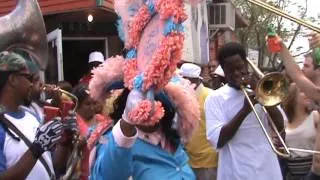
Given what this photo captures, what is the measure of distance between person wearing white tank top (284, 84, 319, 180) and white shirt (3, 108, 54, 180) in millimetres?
3084

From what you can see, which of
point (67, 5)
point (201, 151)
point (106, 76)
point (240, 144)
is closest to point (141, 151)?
point (106, 76)

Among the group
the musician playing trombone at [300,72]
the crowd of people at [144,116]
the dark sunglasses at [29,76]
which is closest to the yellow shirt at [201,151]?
the crowd of people at [144,116]

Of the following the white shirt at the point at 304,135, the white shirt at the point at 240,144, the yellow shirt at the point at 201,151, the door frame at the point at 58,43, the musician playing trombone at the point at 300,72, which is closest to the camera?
the musician playing trombone at the point at 300,72

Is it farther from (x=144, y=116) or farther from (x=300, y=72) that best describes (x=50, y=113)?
(x=300, y=72)

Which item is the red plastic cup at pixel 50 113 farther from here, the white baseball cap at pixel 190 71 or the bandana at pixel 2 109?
the white baseball cap at pixel 190 71

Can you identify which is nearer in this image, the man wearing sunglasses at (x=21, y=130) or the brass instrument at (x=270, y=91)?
the man wearing sunglasses at (x=21, y=130)

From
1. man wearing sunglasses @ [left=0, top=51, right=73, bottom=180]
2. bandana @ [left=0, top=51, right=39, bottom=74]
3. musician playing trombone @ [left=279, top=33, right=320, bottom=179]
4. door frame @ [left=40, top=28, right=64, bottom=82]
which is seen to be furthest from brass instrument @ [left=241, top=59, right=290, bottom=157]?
door frame @ [left=40, top=28, right=64, bottom=82]

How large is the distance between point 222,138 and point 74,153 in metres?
1.40

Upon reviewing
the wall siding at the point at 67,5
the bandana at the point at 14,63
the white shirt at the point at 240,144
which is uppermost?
the wall siding at the point at 67,5

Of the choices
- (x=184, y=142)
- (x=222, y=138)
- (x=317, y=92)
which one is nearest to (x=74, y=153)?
(x=184, y=142)

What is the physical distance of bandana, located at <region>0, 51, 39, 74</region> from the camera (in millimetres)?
3727

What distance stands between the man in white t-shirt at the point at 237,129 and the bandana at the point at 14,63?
5.79ft

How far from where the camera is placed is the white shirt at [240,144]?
4.96 meters

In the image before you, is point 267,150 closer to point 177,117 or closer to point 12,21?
point 177,117
